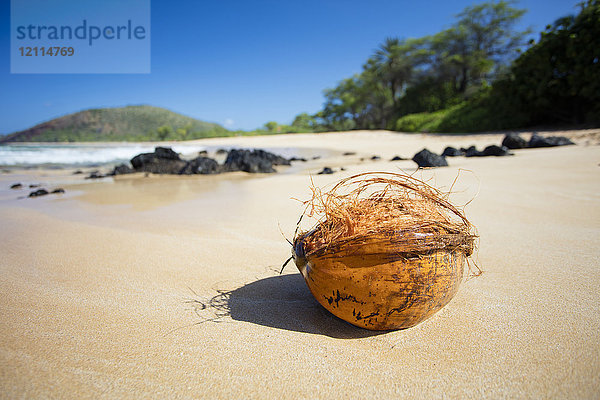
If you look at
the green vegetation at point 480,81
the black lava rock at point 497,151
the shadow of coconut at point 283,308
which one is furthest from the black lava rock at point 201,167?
the green vegetation at point 480,81

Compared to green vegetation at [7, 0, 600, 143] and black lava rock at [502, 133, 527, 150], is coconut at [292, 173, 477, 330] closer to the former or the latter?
black lava rock at [502, 133, 527, 150]

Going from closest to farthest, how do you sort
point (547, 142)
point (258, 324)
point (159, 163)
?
point (258, 324) < point (159, 163) < point (547, 142)

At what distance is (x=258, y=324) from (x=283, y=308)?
0.24 meters

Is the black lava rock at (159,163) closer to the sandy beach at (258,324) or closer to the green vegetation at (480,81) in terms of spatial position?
the sandy beach at (258,324)

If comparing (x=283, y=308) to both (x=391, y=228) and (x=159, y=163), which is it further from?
(x=159, y=163)

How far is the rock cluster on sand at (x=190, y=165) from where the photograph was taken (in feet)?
35.6

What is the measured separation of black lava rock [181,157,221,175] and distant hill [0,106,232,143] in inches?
2540

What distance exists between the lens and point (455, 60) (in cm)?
3572

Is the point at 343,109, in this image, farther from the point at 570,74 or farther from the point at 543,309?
the point at 543,309

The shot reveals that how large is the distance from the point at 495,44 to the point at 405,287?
1794 inches

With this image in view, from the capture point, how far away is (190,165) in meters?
11.0

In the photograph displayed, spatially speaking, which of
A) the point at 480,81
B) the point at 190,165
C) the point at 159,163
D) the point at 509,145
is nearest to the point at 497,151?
the point at 509,145

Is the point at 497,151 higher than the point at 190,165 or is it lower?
higher

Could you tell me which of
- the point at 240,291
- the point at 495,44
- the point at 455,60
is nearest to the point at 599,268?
the point at 240,291
